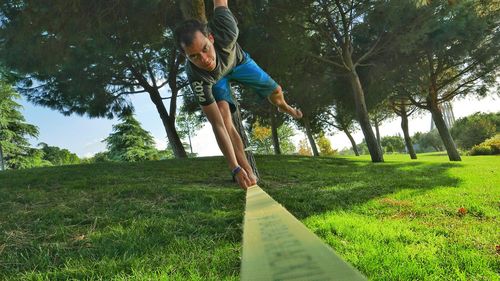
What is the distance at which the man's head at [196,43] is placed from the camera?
120 inches

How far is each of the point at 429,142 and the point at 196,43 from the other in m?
62.6

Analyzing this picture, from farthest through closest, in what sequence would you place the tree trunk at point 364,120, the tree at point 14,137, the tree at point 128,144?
the tree at point 128,144 < the tree at point 14,137 < the tree trunk at point 364,120

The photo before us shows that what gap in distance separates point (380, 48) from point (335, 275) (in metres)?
15.0

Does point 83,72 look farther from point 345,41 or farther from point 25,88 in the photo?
point 345,41

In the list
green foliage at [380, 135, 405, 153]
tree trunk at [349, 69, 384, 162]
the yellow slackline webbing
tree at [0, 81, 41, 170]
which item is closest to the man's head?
the yellow slackline webbing

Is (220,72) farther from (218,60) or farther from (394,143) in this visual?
(394,143)

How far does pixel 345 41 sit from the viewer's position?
14.2 meters

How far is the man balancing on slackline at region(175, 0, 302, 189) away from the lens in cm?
309

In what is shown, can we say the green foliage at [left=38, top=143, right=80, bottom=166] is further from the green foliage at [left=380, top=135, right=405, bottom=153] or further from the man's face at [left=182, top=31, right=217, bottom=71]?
the green foliage at [left=380, top=135, right=405, bottom=153]

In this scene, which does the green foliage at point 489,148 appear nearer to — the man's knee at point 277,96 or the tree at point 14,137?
the man's knee at point 277,96

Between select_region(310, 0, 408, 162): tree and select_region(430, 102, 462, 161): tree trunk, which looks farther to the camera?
select_region(430, 102, 462, 161): tree trunk

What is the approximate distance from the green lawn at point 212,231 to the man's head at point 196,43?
1.53 metres

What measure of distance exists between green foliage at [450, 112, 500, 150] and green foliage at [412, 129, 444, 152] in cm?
1860

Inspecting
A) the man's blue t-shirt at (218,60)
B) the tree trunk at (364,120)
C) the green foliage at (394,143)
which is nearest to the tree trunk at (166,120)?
the tree trunk at (364,120)
